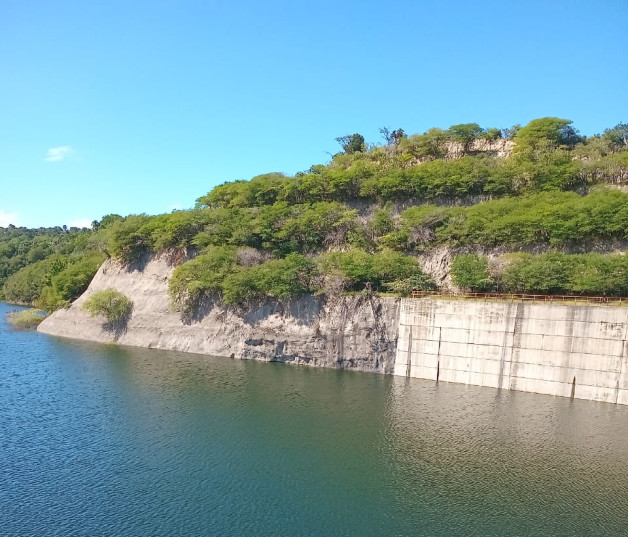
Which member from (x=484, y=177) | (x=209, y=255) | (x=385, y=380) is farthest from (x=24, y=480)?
(x=484, y=177)

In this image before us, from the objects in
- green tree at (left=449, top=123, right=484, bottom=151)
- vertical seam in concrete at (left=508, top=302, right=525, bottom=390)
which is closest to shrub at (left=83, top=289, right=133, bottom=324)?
vertical seam in concrete at (left=508, top=302, right=525, bottom=390)

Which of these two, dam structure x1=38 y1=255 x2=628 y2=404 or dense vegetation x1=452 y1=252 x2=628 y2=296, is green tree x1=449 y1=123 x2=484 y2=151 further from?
dam structure x1=38 y1=255 x2=628 y2=404

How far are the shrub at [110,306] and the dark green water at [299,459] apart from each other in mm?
16305

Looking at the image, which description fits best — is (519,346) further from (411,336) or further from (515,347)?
(411,336)

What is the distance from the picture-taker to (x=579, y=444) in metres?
31.2

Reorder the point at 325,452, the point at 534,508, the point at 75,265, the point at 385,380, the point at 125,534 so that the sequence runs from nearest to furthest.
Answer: the point at 125,534, the point at 534,508, the point at 325,452, the point at 385,380, the point at 75,265

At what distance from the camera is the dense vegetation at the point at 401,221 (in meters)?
49.9

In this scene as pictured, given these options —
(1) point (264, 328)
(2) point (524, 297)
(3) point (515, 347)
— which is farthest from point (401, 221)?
(3) point (515, 347)

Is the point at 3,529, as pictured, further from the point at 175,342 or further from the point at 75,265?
the point at 75,265

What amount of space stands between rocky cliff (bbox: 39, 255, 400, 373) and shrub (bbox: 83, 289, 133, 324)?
1.06 m

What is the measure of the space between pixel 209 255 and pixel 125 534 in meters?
40.7

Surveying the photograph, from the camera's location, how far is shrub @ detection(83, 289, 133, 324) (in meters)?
61.1

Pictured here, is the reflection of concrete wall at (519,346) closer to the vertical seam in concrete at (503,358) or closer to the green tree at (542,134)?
the vertical seam in concrete at (503,358)

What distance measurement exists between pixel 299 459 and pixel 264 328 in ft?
85.0
